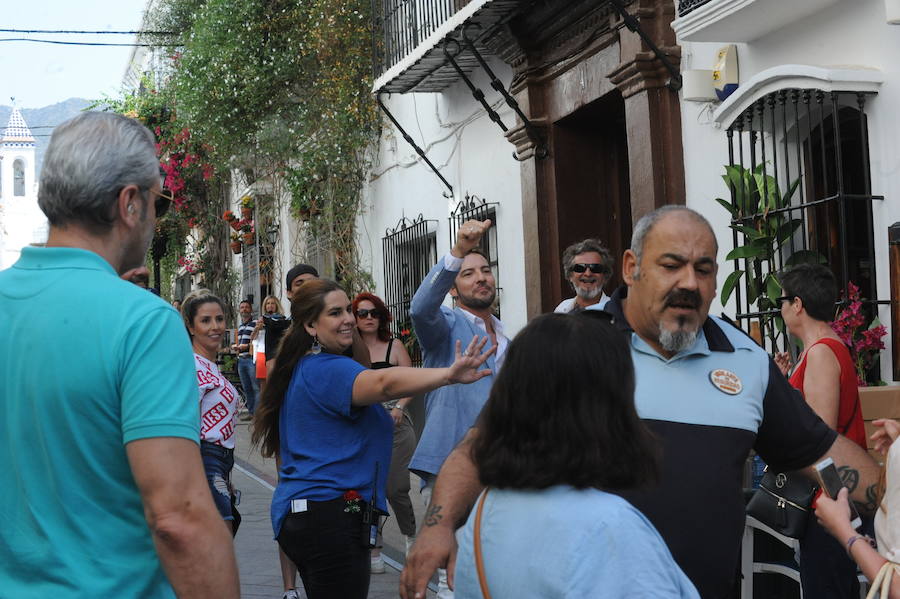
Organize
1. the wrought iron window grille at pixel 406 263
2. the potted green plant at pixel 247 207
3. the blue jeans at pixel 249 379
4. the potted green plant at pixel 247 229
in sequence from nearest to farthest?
the wrought iron window grille at pixel 406 263, the blue jeans at pixel 249 379, the potted green plant at pixel 247 207, the potted green plant at pixel 247 229

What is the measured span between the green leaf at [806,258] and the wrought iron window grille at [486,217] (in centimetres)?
520

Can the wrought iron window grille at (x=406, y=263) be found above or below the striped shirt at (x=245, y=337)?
above

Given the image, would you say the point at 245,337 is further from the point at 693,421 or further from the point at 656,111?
the point at 693,421

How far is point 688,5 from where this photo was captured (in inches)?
329

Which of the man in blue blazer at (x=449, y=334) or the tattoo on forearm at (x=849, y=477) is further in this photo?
the man in blue blazer at (x=449, y=334)

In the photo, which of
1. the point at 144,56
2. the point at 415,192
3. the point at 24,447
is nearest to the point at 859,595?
the point at 24,447

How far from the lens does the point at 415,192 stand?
1529 centimetres

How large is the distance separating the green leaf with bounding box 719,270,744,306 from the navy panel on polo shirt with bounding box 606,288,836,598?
458 cm

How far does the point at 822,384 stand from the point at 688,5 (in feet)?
12.6

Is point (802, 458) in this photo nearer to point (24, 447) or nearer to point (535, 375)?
point (535, 375)

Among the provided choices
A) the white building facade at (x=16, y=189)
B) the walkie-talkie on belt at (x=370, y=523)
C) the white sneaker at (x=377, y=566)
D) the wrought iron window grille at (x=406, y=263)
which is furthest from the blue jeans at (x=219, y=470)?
the white building facade at (x=16, y=189)

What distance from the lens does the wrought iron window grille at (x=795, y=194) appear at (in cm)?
769

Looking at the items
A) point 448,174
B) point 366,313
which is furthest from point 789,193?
point 448,174

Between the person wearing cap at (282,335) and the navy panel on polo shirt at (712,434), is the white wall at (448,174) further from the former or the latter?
the navy panel on polo shirt at (712,434)
